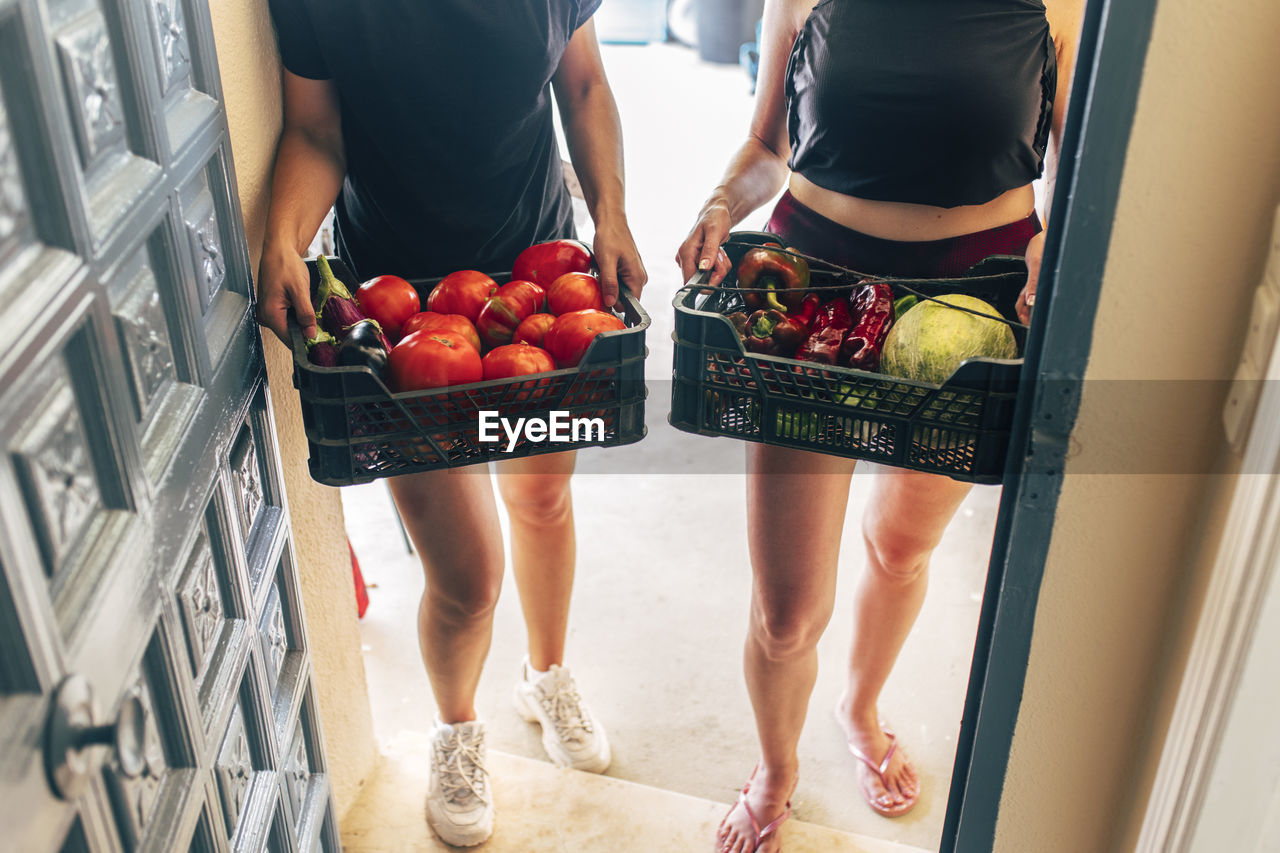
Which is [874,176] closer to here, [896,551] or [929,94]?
[929,94]

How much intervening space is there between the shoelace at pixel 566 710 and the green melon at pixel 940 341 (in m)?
1.17

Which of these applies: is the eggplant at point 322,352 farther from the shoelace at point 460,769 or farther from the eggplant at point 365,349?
the shoelace at point 460,769

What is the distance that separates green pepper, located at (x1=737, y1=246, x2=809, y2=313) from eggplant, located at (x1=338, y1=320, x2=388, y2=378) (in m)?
0.50

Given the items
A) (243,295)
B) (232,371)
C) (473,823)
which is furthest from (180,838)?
(473,823)

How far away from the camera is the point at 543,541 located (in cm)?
195

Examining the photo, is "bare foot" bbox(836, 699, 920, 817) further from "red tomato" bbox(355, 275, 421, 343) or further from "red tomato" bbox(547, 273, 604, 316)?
"red tomato" bbox(355, 275, 421, 343)

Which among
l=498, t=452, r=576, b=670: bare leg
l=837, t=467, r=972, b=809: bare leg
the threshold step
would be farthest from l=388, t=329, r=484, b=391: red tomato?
the threshold step

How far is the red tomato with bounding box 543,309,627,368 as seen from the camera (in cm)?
127

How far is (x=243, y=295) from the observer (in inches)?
50.3

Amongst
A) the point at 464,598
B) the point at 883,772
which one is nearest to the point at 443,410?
the point at 464,598

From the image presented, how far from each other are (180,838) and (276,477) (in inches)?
21.3

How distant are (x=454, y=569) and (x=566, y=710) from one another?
0.63 meters

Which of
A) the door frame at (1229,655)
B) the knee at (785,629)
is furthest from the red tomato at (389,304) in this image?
the door frame at (1229,655)

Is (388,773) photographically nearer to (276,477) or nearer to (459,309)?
(276,477)
